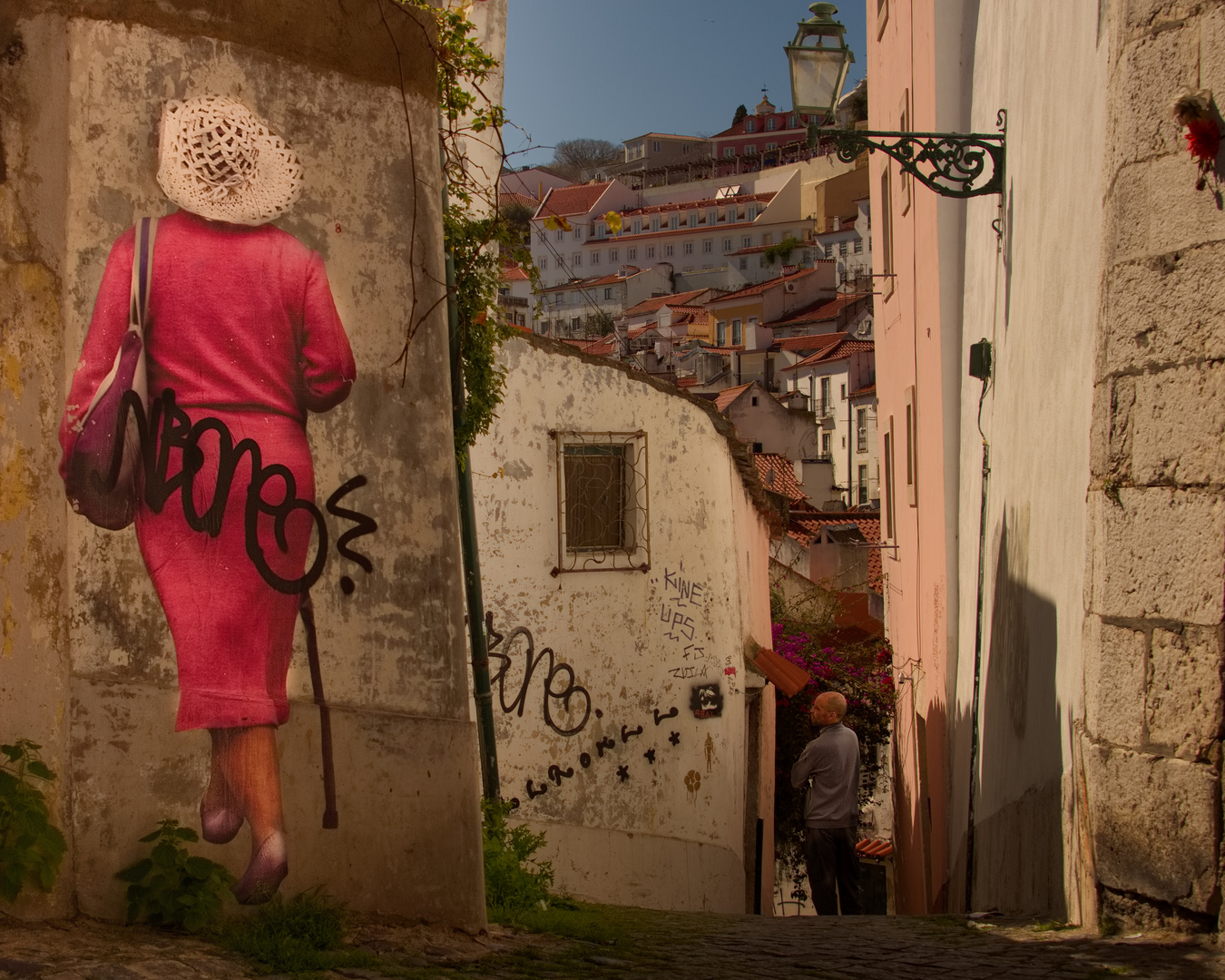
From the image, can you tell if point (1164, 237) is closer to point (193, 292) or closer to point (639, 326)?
point (193, 292)

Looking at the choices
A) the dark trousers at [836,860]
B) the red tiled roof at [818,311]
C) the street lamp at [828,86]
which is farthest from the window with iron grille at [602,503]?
the red tiled roof at [818,311]

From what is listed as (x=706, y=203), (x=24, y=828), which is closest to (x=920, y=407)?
(x=24, y=828)

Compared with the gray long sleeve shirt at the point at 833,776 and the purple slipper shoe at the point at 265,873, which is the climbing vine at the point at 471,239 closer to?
the purple slipper shoe at the point at 265,873

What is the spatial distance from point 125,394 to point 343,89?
62.8 inches

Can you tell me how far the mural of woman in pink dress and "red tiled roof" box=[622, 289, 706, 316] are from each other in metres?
76.2

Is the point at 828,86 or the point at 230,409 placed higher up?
the point at 828,86

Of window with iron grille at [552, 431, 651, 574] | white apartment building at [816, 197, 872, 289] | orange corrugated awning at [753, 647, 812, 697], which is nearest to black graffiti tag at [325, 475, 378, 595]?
window with iron grille at [552, 431, 651, 574]

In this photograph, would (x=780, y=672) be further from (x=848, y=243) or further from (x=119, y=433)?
(x=848, y=243)

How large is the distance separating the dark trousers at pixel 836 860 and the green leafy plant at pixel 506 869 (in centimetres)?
329

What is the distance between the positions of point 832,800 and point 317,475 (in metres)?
5.82

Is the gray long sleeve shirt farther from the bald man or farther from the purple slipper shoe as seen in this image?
the purple slipper shoe

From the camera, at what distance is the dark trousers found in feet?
32.8

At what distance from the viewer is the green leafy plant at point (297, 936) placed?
15.2 ft

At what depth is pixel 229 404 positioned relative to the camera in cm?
521
